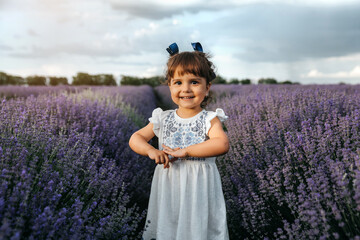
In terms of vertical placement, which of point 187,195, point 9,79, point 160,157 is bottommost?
point 187,195

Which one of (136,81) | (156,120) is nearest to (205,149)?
(156,120)

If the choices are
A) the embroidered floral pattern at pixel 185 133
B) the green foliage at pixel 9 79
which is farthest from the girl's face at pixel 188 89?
the green foliage at pixel 9 79

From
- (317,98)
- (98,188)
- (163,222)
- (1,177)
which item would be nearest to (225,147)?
(163,222)

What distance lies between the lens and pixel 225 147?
5.87 feet

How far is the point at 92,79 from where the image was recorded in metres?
28.4

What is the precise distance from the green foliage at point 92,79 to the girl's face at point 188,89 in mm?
26376

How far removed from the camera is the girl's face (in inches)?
75.4

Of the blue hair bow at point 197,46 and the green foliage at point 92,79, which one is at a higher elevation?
the green foliage at point 92,79

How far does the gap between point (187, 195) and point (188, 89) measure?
0.66m

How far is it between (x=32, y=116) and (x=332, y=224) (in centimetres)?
275

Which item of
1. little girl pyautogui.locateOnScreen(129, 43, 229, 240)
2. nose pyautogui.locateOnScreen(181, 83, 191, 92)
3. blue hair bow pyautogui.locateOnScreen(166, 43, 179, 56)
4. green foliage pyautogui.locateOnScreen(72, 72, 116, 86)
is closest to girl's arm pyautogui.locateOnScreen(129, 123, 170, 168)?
little girl pyautogui.locateOnScreen(129, 43, 229, 240)

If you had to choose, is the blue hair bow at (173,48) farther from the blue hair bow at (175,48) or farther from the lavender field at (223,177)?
the lavender field at (223,177)

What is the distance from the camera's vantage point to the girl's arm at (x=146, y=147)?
1.78m

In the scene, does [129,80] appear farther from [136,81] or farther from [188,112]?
[188,112]
